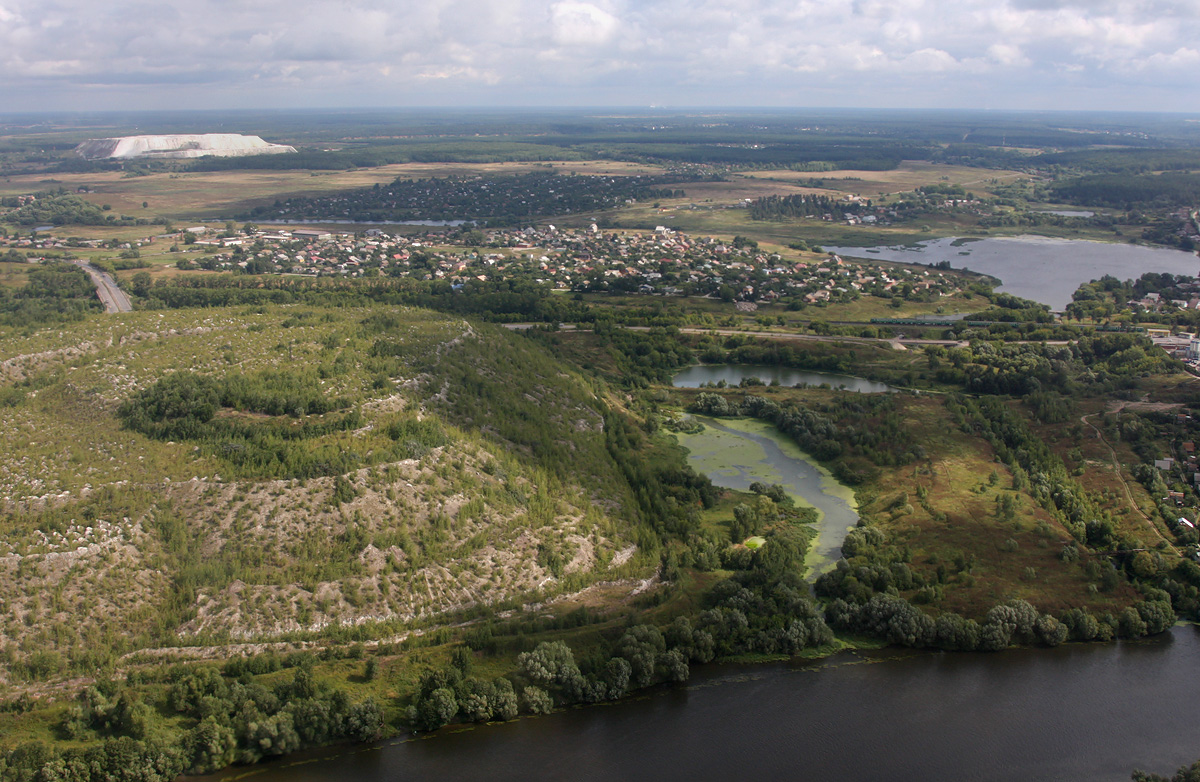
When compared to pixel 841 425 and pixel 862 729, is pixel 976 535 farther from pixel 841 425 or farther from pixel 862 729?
pixel 862 729

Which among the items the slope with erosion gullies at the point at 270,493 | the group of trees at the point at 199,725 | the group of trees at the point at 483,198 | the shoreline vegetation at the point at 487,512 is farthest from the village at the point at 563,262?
the group of trees at the point at 199,725

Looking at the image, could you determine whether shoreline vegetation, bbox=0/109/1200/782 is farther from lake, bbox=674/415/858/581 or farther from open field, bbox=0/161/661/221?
open field, bbox=0/161/661/221

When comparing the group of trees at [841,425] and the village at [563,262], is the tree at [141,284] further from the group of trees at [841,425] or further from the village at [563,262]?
the group of trees at [841,425]

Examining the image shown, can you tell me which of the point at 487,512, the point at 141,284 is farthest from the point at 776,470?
the point at 141,284

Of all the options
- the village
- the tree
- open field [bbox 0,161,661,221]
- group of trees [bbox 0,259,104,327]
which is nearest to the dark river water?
group of trees [bbox 0,259,104,327]

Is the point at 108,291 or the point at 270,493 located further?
the point at 108,291

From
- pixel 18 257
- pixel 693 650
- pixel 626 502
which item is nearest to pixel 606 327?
pixel 626 502

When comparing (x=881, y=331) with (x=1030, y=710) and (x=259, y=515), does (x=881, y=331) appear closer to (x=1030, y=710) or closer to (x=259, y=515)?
(x=1030, y=710)
